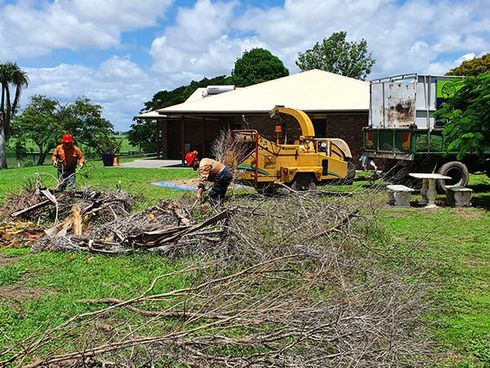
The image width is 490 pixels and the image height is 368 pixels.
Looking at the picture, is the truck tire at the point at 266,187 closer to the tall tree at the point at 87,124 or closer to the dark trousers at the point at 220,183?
the dark trousers at the point at 220,183

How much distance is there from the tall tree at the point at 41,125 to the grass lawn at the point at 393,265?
2313cm

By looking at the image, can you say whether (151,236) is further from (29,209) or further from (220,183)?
(29,209)

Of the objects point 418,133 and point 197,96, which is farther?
point 197,96

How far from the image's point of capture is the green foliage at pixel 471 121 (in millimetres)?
11273

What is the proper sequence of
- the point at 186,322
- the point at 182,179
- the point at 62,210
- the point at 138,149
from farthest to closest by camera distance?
1. the point at 138,149
2. the point at 182,179
3. the point at 62,210
4. the point at 186,322

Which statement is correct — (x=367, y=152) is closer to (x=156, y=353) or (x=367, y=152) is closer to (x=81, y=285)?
(x=81, y=285)

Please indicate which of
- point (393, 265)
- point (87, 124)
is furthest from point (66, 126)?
point (393, 265)

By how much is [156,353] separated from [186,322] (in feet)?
1.28

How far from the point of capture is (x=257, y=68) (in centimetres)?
5059

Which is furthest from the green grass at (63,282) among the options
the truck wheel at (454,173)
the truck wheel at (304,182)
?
the truck wheel at (454,173)

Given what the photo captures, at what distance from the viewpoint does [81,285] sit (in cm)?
613

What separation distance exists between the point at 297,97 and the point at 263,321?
20.0 meters

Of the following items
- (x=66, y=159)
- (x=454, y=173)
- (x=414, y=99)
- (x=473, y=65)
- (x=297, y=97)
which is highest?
(x=473, y=65)

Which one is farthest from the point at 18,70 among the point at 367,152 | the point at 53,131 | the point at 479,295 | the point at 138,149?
the point at 479,295
